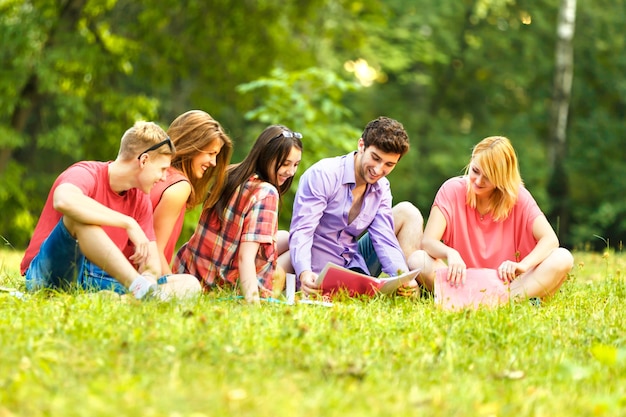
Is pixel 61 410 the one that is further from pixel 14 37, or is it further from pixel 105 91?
pixel 105 91

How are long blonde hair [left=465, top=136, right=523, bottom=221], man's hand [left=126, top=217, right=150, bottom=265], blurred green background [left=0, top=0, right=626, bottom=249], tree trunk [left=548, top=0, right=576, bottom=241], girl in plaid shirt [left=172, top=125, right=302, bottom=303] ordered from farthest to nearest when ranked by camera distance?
tree trunk [left=548, top=0, right=576, bottom=241]
blurred green background [left=0, top=0, right=626, bottom=249]
long blonde hair [left=465, top=136, right=523, bottom=221]
girl in plaid shirt [left=172, top=125, right=302, bottom=303]
man's hand [left=126, top=217, right=150, bottom=265]

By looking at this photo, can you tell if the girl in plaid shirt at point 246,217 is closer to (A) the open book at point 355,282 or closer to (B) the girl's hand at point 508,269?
(A) the open book at point 355,282

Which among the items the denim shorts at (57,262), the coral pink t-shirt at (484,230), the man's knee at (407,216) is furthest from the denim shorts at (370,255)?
the denim shorts at (57,262)

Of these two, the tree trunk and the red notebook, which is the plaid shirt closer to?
the red notebook

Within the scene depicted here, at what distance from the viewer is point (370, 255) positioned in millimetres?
5516

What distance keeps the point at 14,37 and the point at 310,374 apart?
1091cm

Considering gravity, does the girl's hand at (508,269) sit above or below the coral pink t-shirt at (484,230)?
below

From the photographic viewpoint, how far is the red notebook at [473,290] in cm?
457

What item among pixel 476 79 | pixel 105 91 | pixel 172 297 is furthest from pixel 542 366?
pixel 476 79

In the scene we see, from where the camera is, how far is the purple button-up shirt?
5.20 metres

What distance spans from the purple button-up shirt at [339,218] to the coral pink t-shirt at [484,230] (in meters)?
0.37

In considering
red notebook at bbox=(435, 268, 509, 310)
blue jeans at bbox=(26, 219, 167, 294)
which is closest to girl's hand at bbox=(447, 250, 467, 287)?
red notebook at bbox=(435, 268, 509, 310)

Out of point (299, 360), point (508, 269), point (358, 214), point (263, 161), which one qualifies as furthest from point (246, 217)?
point (299, 360)

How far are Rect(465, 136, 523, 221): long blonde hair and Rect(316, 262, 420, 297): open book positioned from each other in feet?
2.51
